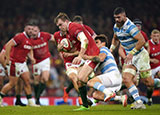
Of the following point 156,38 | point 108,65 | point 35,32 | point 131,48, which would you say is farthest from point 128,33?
point 35,32

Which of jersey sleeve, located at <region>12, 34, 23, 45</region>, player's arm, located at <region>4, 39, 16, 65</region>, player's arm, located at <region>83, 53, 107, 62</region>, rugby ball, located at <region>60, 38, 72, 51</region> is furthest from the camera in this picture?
jersey sleeve, located at <region>12, 34, 23, 45</region>

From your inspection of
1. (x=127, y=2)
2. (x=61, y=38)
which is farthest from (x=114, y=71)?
(x=127, y=2)

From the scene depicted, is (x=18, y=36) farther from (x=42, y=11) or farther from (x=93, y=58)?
(x=42, y=11)

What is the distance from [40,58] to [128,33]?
460 cm

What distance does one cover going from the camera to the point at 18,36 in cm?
1123

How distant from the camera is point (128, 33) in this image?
8.81 m

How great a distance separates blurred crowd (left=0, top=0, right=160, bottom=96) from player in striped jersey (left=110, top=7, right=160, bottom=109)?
330 inches

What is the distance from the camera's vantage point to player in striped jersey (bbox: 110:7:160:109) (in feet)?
28.1

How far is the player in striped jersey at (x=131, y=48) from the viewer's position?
8.58 metres

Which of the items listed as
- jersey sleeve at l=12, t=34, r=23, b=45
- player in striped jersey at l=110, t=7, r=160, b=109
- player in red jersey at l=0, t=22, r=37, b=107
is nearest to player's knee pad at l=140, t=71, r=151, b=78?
player in striped jersey at l=110, t=7, r=160, b=109

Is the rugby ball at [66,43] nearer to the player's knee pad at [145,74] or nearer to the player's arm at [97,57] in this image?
the player's arm at [97,57]

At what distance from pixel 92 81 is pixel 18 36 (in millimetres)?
4120

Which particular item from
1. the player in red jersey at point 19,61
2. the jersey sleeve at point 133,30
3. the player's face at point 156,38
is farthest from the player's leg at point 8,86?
the player's face at point 156,38

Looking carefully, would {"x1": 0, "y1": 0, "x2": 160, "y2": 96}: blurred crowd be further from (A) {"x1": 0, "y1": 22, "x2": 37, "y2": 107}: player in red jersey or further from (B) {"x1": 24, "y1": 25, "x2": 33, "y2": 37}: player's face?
(B) {"x1": 24, "y1": 25, "x2": 33, "y2": 37}: player's face
